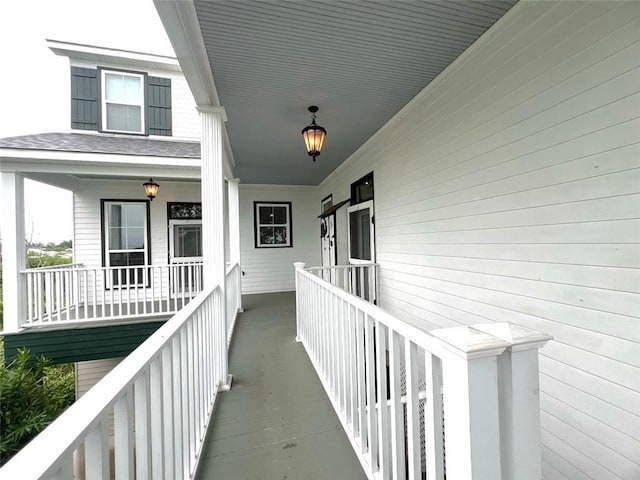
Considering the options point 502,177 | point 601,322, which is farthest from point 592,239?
point 502,177

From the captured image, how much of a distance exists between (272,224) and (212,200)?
4888 millimetres

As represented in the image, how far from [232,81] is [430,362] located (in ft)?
9.81

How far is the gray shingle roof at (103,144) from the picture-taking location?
15.2ft

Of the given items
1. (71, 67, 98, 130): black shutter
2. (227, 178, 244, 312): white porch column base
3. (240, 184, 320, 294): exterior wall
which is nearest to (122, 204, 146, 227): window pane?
(71, 67, 98, 130): black shutter

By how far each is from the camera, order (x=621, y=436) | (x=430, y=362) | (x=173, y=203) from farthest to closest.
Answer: (x=173, y=203) < (x=621, y=436) < (x=430, y=362)

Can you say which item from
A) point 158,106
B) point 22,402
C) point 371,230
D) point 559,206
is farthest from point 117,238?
point 559,206

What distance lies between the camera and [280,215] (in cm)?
777

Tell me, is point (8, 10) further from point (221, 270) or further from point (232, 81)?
point (221, 270)

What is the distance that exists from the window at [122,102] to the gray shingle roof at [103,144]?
355 mm

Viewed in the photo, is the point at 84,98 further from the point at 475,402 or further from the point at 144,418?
the point at 475,402

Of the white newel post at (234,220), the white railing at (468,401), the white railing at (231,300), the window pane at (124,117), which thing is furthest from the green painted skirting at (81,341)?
the white railing at (468,401)

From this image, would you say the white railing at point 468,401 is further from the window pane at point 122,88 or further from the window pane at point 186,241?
the window pane at point 122,88

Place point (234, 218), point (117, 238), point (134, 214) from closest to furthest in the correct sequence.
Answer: point (234, 218) → point (117, 238) → point (134, 214)

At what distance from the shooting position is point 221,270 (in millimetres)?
2863
